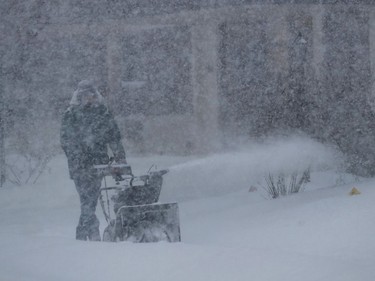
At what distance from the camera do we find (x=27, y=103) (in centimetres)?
1294

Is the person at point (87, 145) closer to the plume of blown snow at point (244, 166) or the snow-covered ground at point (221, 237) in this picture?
the snow-covered ground at point (221, 237)

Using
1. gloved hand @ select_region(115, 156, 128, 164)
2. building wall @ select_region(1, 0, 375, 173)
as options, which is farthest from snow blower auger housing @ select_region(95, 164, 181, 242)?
building wall @ select_region(1, 0, 375, 173)

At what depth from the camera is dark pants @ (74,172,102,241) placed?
5.71 metres

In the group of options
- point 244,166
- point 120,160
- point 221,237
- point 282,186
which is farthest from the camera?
point 244,166

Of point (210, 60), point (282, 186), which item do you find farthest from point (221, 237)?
point (210, 60)

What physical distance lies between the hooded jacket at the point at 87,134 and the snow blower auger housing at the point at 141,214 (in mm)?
838

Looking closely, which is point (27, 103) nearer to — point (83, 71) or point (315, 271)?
point (83, 71)

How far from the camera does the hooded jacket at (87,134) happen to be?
225 inches

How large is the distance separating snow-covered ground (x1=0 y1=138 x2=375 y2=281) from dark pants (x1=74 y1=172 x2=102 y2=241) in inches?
8.2

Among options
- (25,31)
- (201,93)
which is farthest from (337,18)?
(25,31)

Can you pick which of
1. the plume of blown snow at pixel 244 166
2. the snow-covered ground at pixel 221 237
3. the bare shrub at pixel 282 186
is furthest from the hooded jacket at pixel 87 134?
the plume of blown snow at pixel 244 166

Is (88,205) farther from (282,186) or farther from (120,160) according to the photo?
(282,186)

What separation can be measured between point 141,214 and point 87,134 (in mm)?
1370

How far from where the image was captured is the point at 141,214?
4.67 metres
